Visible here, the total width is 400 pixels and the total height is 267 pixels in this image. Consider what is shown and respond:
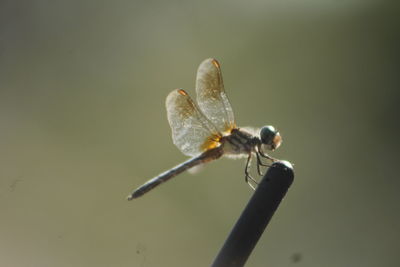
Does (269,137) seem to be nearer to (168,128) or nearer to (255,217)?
(255,217)

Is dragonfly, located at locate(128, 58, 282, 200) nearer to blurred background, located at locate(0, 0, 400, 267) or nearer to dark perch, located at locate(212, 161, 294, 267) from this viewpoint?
blurred background, located at locate(0, 0, 400, 267)

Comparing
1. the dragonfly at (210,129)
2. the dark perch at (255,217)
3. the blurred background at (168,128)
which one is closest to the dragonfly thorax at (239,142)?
the dragonfly at (210,129)

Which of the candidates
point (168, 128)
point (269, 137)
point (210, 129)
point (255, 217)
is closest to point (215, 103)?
point (210, 129)

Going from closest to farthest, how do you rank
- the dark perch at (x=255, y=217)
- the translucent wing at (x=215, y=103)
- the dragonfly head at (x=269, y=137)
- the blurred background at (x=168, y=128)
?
1. the dark perch at (x=255, y=217)
2. the dragonfly head at (x=269, y=137)
3. the translucent wing at (x=215, y=103)
4. the blurred background at (x=168, y=128)

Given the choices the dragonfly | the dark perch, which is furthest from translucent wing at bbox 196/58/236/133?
the dark perch

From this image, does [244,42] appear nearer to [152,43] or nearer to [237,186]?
[152,43]

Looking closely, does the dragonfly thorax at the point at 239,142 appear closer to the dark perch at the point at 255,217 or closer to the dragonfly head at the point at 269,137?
the dragonfly head at the point at 269,137
